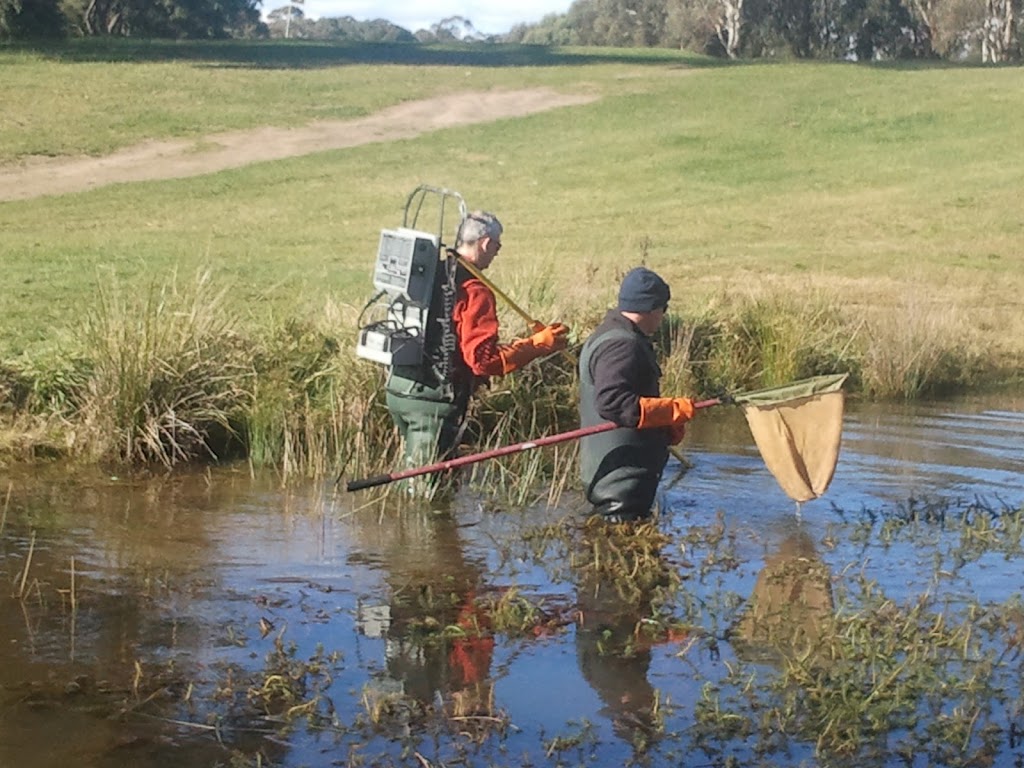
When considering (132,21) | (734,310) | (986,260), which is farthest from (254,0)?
(734,310)

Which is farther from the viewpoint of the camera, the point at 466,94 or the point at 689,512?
the point at 466,94

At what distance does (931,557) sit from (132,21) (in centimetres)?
5594

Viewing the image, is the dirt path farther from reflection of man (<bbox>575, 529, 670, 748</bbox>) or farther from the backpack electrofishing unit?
reflection of man (<bbox>575, 529, 670, 748</bbox>)

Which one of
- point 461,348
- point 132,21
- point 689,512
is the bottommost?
point 689,512

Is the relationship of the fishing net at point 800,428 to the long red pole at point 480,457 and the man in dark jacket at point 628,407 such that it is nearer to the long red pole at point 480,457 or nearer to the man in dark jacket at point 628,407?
the long red pole at point 480,457

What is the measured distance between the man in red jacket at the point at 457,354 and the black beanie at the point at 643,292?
2.79 feet

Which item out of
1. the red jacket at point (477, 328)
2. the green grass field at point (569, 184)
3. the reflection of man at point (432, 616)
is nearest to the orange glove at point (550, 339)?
the red jacket at point (477, 328)

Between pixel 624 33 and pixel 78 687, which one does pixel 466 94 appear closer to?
pixel 78 687

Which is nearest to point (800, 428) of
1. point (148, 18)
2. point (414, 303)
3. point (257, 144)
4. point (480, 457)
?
point (480, 457)

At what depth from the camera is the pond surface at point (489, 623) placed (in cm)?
537

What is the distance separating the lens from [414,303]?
802 centimetres

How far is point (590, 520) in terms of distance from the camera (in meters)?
8.44

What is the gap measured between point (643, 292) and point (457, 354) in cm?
123

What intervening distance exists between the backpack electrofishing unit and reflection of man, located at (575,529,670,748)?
1347 millimetres
